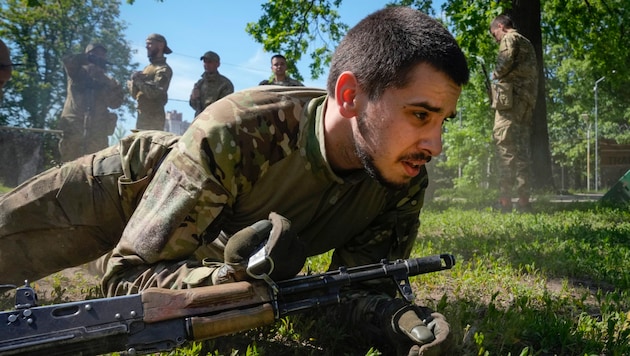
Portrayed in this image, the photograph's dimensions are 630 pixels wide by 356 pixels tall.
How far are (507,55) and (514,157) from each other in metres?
1.41

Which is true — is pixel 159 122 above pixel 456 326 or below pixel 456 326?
above

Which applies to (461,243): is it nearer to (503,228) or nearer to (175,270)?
(503,228)

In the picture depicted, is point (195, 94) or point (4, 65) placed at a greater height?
point (195, 94)

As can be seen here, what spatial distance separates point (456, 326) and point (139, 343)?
4.43 feet

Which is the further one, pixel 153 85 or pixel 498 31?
pixel 153 85

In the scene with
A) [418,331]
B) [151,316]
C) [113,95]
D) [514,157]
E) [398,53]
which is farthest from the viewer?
[113,95]

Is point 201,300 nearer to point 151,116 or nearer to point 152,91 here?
point 152,91

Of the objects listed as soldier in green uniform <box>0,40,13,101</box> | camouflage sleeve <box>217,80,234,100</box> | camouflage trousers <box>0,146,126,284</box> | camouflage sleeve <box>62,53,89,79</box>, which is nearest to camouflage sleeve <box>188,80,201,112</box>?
camouflage sleeve <box>217,80,234,100</box>

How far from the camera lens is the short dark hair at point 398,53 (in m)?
2.12

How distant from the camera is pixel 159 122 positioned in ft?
30.2

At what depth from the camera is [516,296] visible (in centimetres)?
309

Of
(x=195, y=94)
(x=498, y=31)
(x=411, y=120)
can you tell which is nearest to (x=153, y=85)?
(x=195, y=94)

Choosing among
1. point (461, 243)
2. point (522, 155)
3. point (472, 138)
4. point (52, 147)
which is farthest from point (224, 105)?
point (472, 138)

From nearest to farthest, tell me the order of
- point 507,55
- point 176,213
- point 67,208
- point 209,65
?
point 176,213
point 67,208
point 507,55
point 209,65
